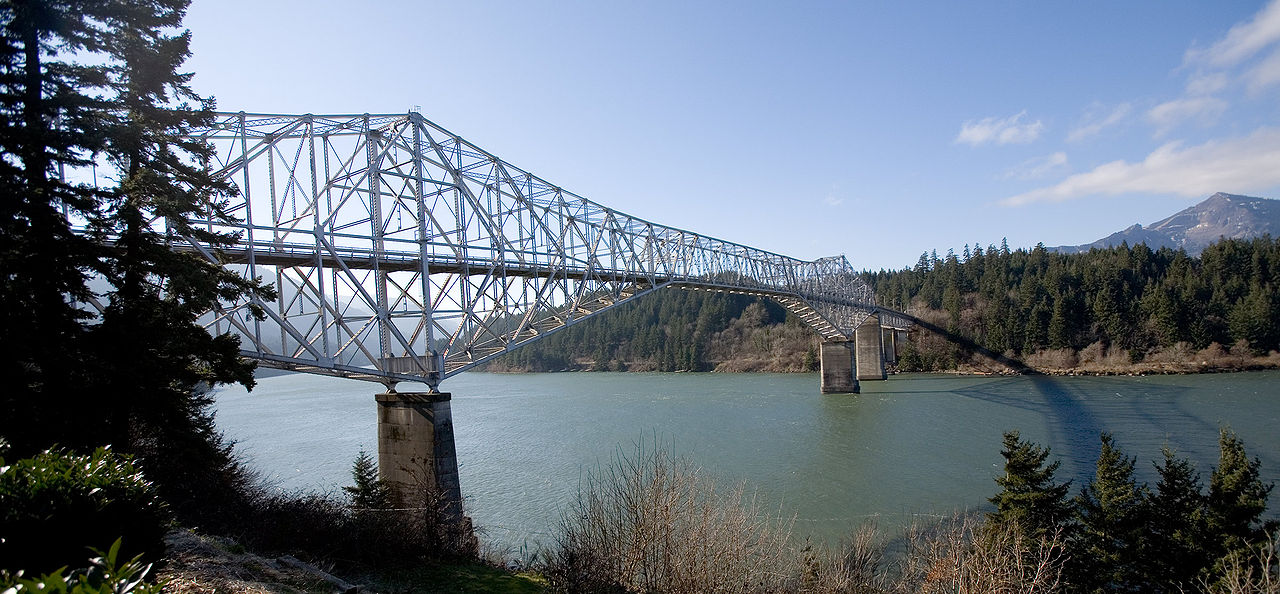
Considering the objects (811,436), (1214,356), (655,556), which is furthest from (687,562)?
(1214,356)

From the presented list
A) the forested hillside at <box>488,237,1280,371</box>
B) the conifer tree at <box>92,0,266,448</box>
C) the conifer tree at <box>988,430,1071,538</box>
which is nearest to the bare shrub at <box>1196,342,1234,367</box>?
the forested hillside at <box>488,237,1280,371</box>

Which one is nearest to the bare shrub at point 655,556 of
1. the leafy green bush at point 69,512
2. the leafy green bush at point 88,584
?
the leafy green bush at point 69,512

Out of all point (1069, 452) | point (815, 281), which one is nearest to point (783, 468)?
point (1069, 452)

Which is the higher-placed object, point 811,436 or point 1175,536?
point 1175,536

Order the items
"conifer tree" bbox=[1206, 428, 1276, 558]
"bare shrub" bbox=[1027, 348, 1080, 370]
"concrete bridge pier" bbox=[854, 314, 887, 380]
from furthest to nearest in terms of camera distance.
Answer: "bare shrub" bbox=[1027, 348, 1080, 370], "concrete bridge pier" bbox=[854, 314, 887, 380], "conifer tree" bbox=[1206, 428, 1276, 558]

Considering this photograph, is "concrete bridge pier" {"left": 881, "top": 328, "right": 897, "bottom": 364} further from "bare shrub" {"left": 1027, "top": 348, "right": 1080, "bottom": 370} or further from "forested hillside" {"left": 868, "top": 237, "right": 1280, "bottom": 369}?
Answer: "bare shrub" {"left": 1027, "top": 348, "right": 1080, "bottom": 370}

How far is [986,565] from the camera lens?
8141mm

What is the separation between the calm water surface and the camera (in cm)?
1809

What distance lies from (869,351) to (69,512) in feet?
205

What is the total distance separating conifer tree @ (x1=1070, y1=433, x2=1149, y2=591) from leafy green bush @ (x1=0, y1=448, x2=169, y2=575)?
42.0ft

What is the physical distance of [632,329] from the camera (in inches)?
3622

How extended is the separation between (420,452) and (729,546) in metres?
9.25

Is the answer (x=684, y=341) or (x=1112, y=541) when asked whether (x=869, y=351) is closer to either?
(x=684, y=341)

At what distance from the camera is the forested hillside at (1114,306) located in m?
55.9
